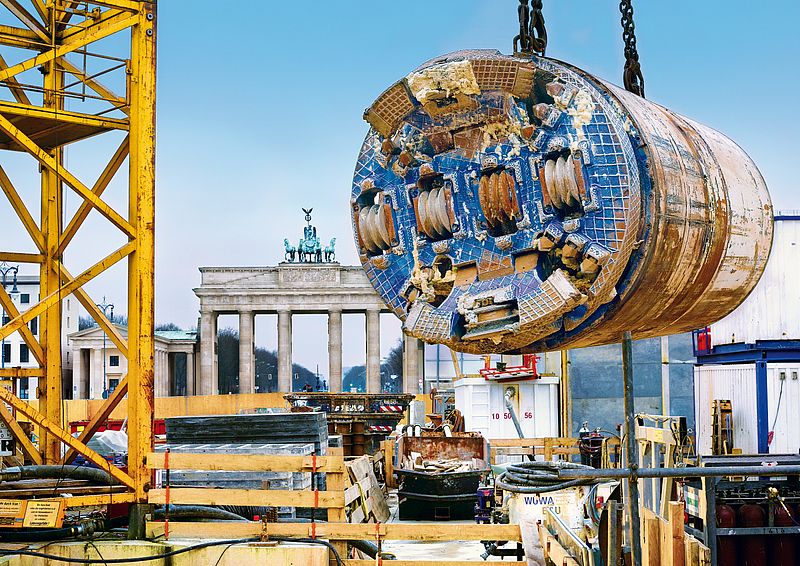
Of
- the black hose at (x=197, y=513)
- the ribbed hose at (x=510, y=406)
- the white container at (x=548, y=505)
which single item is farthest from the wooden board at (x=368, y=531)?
the ribbed hose at (x=510, y=406)

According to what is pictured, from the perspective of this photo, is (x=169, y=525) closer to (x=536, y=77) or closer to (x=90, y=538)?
(x=90, y=538)

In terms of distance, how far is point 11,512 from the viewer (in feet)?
32.3

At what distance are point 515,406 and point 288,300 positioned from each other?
2260 inches

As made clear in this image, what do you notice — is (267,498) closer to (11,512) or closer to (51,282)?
(11,512)

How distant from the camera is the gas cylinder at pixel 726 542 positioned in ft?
24.9

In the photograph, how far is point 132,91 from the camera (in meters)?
10.5

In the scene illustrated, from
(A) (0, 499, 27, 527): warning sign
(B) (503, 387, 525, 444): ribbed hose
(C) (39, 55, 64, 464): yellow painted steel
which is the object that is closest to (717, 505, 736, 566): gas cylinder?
(A) (0, 499, 27, 527): warning sign

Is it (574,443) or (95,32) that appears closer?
(95,32)

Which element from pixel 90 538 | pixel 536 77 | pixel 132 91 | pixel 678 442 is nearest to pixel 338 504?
pixel 90 538

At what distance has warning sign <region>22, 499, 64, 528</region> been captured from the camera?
380 inches

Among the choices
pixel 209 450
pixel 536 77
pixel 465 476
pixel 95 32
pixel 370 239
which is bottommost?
pixel 465 476

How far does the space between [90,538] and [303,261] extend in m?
77.8

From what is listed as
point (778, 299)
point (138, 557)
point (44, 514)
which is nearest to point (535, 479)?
point (138, 557)

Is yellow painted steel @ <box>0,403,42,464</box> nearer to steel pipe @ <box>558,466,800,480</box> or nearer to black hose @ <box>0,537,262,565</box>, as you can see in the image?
black hose @ <box>0,537,262,565</box>
